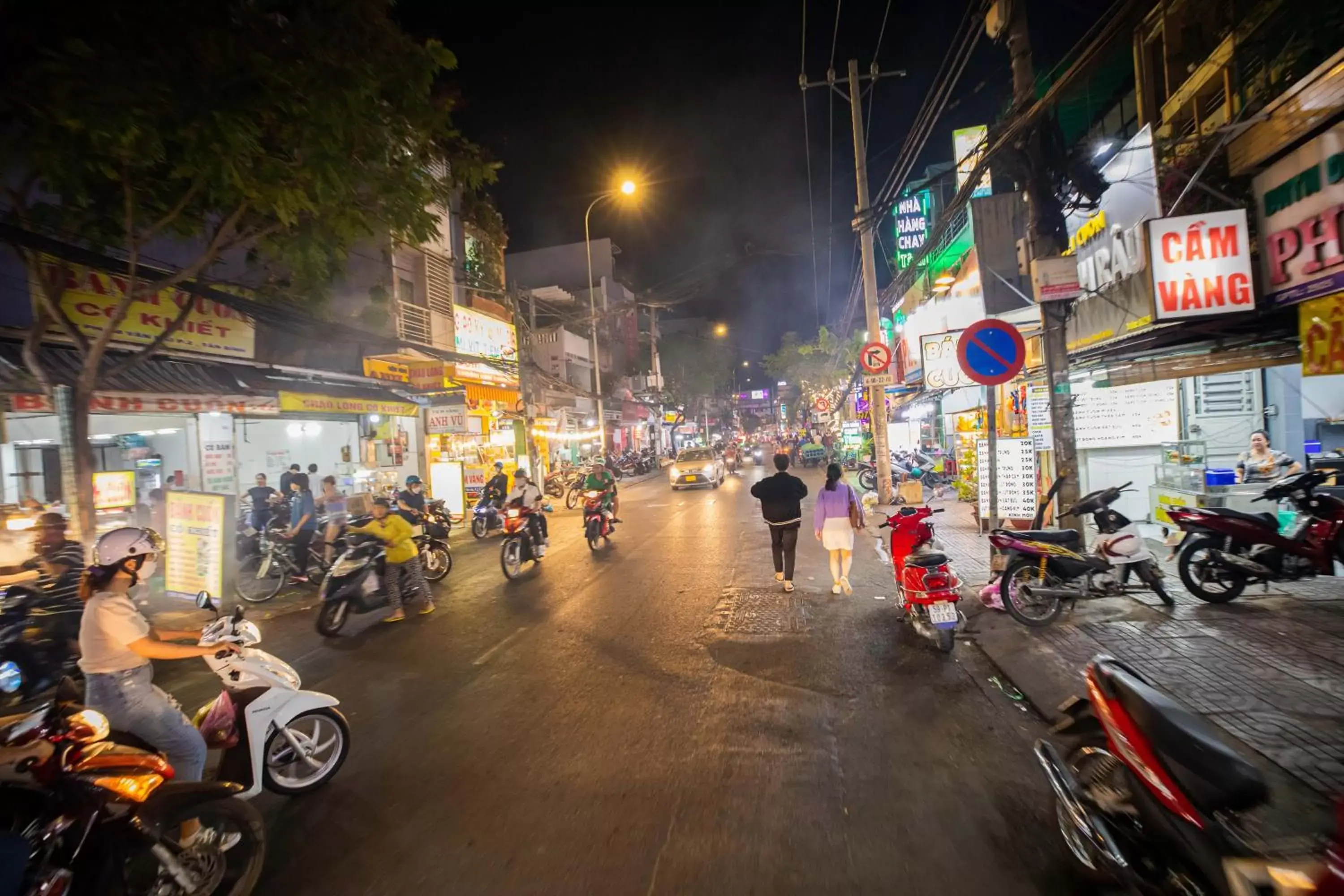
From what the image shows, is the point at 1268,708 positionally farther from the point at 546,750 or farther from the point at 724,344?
the point at 724,344

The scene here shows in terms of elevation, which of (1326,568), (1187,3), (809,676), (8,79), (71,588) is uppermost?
(1187,3)

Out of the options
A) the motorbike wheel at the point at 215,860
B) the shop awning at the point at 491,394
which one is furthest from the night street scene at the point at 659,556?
the shop awning at the point at 491,394

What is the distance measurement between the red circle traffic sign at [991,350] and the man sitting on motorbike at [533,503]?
660 cm

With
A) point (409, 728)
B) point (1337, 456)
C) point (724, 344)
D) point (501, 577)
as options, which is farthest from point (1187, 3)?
point (724, 344)

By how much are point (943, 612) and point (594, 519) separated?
25.5 ft

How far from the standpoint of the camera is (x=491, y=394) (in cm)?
2164

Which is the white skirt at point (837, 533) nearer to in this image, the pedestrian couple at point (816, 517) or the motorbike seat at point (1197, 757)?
the pedestrian couple at point (816, 517)

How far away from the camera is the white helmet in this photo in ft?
11.3

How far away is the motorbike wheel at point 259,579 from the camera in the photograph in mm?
9812

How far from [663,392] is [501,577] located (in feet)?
143

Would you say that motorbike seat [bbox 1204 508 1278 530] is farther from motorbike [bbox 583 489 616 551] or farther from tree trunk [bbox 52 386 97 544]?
tree trunk [bbox 52 386 97 544]

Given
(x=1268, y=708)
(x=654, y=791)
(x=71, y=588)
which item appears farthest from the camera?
(x=71, y=588)

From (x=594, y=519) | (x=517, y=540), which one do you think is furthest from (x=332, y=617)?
(x=594, y=519)

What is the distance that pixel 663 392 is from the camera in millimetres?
53594
